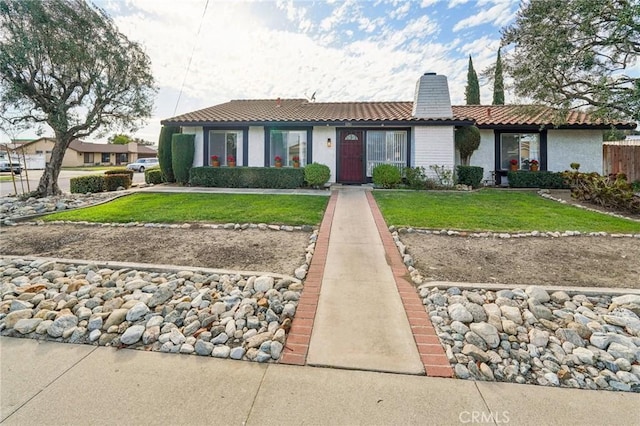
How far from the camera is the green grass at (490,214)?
6855 millimetres

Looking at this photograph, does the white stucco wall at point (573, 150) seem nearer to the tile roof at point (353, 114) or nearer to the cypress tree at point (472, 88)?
the tile roof at point (353, 114)

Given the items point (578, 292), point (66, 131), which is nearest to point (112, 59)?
point (66, 131)

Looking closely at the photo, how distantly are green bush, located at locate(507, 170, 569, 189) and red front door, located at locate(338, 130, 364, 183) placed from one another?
20.4ft

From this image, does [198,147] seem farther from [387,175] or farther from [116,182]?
[387,175]

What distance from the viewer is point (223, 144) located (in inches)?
576

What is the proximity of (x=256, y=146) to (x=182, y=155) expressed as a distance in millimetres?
3104

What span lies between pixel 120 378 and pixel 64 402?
349mm

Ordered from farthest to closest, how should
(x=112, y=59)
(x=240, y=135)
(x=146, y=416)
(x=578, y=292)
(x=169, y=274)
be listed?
(x=240, y=135) → (x=112, y=59) → (x=169, y=274) → (x=578, y=292) → (x=146, y=416)

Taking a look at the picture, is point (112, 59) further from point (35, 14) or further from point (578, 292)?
point (578, 292)

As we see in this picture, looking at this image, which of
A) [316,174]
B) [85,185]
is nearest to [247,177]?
[316,174]

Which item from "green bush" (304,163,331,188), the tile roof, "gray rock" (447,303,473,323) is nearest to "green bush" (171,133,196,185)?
the tile roof

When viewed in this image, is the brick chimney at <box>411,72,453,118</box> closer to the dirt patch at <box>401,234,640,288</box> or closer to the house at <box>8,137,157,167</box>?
the dirt patch at <box>401,234,640,288</box>

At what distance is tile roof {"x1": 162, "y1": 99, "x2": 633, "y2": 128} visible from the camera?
517 inches

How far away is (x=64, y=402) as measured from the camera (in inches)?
90.0
